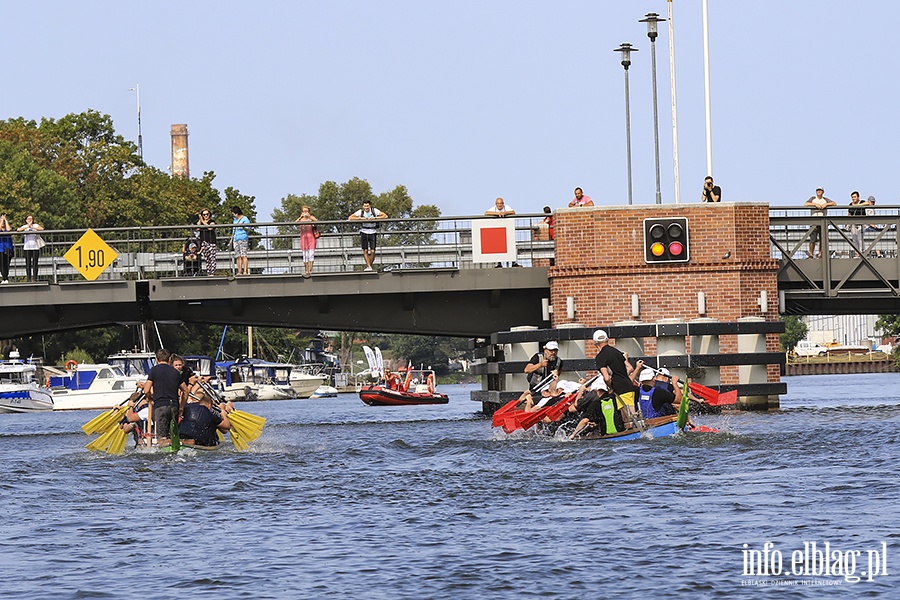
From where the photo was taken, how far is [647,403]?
23.0 meters

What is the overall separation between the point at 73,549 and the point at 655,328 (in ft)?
59.1

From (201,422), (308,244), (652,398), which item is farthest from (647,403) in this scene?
(308,244)

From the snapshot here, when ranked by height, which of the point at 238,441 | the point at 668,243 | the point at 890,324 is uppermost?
the point at 668,243

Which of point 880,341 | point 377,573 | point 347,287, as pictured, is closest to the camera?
point 377,573

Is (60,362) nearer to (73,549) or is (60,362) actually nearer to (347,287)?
(347,287)

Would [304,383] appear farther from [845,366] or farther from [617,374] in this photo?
[617,374]

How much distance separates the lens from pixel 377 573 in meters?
12.5

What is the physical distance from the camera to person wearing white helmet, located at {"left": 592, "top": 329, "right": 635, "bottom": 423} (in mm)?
22406

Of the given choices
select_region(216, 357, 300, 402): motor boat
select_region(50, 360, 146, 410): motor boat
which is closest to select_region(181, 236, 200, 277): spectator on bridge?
select_region(50, 360, 146, 410): motor boat

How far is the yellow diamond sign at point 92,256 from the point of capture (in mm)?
33719

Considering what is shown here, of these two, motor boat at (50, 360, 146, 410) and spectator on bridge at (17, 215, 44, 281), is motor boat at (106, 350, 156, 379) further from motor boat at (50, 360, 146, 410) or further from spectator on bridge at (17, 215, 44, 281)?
spectator on bridge at (17, 215, 44, 281)

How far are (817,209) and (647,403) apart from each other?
11.8m

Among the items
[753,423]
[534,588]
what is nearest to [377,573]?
[534,588]

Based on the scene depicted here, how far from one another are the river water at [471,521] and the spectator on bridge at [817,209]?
31.7 ft
